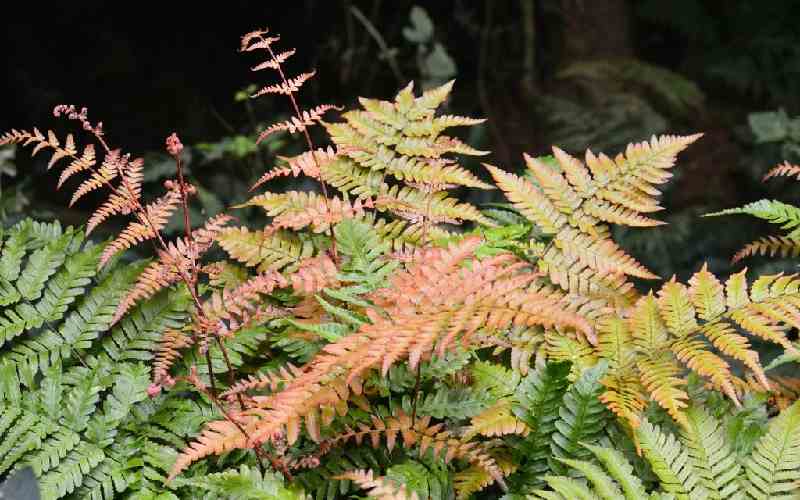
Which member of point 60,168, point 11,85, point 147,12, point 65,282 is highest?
point 147,12

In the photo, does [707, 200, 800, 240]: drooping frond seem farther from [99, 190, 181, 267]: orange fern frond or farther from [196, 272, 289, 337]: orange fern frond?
[99, 190, 181, 267]: orange fern frond

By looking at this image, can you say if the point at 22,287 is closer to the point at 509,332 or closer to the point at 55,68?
the point at 509,332

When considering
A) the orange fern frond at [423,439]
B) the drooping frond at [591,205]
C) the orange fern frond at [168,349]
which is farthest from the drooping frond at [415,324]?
the drooping frond at [591,205]

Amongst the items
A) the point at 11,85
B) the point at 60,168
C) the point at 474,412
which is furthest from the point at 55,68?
the point at 474,412

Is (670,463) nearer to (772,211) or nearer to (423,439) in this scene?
(423,439)

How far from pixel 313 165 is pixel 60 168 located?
4066mm

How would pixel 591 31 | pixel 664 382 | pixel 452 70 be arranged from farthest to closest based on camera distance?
1. pixel 591 31
2. pixel 452 70
3. pixel 664 382

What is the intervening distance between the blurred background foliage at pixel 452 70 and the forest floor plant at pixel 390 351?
2766 millimetres

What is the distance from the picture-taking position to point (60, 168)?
531 cm

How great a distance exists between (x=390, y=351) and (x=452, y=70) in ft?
11.5

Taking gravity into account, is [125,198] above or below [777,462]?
above

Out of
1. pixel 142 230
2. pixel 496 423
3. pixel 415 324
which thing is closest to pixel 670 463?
pixel 496 423

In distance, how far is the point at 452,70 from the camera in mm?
4562

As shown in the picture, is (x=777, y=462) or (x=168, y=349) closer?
(x=777, y=462)
